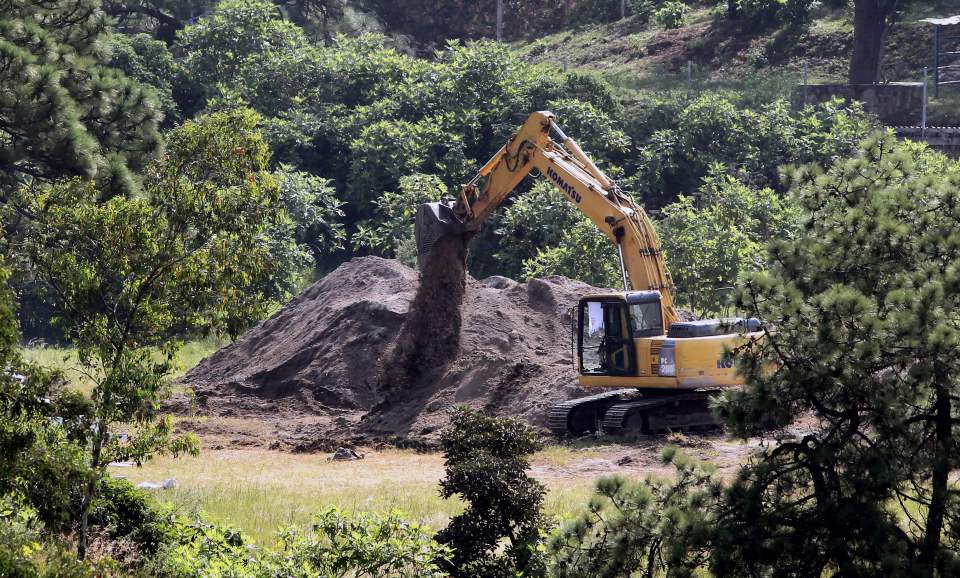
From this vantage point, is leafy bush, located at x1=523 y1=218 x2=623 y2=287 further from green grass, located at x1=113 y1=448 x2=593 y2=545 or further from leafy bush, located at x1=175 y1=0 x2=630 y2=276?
green grass, located at x1=113 y1=448 x2=593 y2=545

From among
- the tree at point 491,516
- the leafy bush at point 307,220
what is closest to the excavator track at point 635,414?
the tree at point 491,516

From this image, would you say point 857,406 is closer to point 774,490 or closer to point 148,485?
point 774,490

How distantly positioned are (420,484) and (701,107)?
25.2 m

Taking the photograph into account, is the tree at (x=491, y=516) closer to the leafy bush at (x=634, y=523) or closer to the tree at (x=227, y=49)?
the leafy bush at (x=634, y=523)

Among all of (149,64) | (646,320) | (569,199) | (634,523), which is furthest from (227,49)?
(634,523)

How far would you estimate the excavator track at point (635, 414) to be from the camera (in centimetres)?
2083

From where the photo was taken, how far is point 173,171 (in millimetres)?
12180

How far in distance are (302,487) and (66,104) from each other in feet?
23.6

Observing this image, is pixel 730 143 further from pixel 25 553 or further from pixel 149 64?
pixel 25 553

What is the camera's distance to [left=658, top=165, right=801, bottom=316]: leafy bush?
3062cm

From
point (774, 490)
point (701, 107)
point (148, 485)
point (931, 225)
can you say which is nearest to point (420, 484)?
point (148, 485)

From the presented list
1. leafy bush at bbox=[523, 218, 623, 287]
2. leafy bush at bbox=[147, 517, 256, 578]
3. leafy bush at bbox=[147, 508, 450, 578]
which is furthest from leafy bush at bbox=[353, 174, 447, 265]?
leafy bush at bbox=[147, 508, 450, 578]

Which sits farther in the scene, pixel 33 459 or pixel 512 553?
pixel 512 553

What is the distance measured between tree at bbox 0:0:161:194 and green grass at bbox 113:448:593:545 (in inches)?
182
